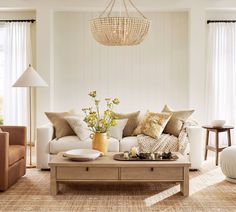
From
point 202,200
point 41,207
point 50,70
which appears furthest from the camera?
point 50,70

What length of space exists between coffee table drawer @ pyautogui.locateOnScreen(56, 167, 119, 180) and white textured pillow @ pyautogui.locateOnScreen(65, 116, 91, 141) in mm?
1200

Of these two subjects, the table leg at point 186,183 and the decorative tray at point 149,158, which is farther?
the decorative tray at point 149,158

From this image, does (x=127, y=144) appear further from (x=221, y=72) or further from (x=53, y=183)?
(x=221, y=72)

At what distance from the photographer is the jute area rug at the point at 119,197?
13.4ft

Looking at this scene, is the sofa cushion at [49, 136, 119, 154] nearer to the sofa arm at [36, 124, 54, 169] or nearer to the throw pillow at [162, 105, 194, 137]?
the sofa arm at [36, 124, 54, 169]

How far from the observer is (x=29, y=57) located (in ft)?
25.1

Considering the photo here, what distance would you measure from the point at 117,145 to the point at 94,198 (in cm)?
136

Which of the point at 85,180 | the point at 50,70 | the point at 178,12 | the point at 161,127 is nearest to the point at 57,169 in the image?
the point at 85,180

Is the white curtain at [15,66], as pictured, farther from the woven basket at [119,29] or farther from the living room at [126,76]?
the woven basket at [119,29]

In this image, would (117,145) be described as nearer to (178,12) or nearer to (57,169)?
(57,169)

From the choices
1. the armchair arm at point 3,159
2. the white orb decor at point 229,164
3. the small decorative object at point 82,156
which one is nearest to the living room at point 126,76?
the white orb decor at point 229,164

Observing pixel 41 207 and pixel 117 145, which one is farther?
pixel 117 145

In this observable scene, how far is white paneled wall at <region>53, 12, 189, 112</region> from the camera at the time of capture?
7.55 metres

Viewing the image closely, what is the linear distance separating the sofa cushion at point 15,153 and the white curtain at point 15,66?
8.15 feet
